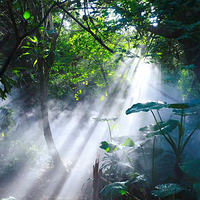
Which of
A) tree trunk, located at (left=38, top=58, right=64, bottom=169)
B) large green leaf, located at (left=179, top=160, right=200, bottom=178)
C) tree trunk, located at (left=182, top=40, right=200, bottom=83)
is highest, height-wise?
tree trunk, located at (left=182, top=40, right=200, bottom=83)

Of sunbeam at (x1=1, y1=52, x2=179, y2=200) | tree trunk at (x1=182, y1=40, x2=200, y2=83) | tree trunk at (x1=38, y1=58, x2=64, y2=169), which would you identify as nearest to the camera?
tree trunk at (x1=182, y1=40, x2=200, y2=83)

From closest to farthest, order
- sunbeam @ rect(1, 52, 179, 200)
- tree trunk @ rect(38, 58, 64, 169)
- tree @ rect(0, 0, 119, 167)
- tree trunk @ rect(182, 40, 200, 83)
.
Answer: tree @ rect(0, 0, 119, 167) → tree trunk @ rect(182, 40, 200, 83) → sunbeam @ rect(1, 52, 179, 200) → tree trunk @ rect(38, 58, 64, 169)

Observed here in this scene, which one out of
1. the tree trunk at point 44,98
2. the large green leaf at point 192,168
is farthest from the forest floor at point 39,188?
the large green leaf at point 192,168

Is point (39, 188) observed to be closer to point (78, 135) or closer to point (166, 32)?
point (166, 32)

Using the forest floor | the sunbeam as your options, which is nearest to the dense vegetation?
the forest floor

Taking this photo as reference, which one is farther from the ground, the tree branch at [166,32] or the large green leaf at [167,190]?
the tree branch at [166,32]

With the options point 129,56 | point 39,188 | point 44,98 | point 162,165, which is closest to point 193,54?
point 129,56

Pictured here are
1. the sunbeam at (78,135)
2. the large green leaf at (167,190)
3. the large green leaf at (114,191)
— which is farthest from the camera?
the sunbeam at (78,135)

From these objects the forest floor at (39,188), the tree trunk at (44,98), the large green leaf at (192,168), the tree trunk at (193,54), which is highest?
the tree trunk at (193,54)

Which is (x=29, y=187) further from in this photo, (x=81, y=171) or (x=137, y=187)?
(x=137, y=187)

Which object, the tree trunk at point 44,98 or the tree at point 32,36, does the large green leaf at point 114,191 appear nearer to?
the tree at point 32,36

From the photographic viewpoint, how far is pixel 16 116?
36.2ft

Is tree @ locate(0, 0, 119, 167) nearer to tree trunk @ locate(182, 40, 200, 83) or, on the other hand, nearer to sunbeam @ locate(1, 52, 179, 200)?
sunbeam @ locate(1, 52, 179, 200)

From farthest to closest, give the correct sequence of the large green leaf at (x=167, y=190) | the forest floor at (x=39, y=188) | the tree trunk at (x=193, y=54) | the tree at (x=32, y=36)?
the forest floor at (x=39, y=188) < the tree trunk at (x=193, y=54) < the large green leaf at (x=167, y=190) < the tree at (x=32, y=36)
